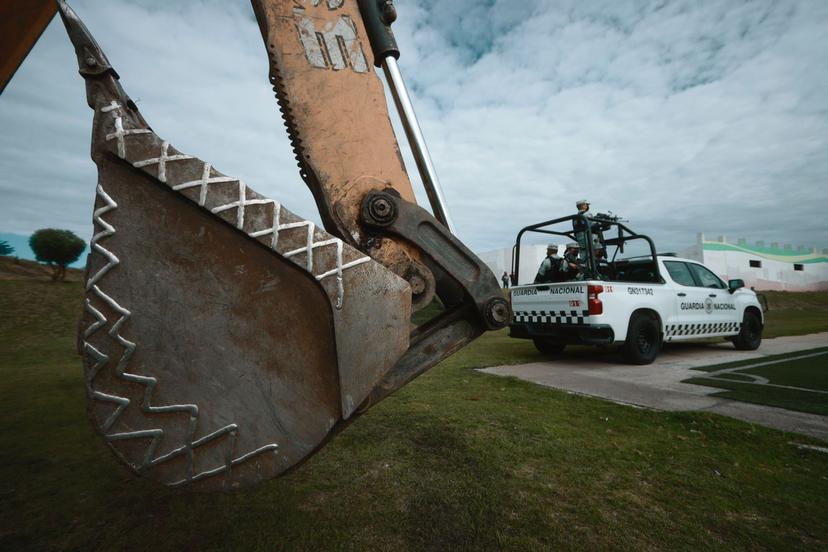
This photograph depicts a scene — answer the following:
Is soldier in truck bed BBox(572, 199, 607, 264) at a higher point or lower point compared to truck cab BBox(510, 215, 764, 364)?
higher

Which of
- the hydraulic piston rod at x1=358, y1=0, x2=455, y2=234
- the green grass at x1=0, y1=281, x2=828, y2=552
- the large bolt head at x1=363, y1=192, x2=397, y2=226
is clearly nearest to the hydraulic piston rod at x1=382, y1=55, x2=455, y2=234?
the hydraulic piston rod at x1=358, y1=0, x2=455, y2=234

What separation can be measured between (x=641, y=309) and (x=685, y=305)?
3.57 ft

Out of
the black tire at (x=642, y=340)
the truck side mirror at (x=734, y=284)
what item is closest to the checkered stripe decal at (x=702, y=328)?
the black tire at (x=642, y=340)

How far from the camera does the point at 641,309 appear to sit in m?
5.69

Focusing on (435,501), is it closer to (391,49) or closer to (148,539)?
(148,539)

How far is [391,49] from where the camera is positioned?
5.24 ft

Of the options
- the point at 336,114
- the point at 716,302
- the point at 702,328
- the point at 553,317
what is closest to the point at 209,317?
the point at 336,114

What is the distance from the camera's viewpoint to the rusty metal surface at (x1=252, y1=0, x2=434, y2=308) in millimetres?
1349

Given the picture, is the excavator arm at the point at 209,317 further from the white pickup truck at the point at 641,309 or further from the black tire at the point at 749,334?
the black tire at the point at 749,334

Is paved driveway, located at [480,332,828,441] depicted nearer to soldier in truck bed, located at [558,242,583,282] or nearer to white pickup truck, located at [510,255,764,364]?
white pickup truck, located at [510,255,764,364]

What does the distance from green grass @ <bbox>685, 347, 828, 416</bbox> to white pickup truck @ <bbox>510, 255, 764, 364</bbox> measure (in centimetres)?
80

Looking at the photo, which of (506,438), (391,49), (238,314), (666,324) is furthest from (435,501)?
(666,324)

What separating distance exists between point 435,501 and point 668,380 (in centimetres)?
389

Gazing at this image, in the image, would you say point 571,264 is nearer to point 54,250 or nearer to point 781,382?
point 781,382
